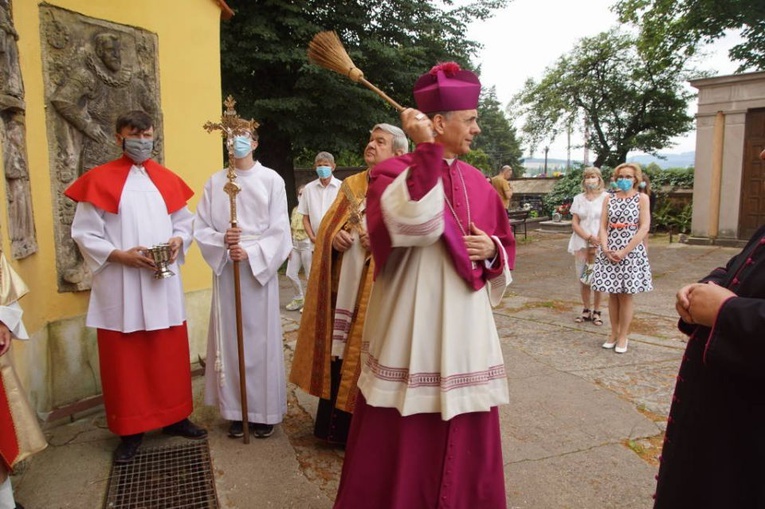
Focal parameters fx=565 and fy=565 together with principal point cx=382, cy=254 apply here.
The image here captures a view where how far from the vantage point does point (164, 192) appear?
3.66 meters

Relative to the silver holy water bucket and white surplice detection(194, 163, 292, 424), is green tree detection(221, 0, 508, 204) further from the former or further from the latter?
the silver holy water bucket

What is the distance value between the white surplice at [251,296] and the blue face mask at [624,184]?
12.1 feet

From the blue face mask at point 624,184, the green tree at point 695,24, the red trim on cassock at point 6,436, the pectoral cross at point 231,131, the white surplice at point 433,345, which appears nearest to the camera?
the white surplice at point 433,345

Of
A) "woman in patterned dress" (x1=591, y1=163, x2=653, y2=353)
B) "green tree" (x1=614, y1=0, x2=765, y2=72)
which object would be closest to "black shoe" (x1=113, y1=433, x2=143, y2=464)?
"woman in patterned dress" (x1=591, y1=163, x2=653, y2=353)

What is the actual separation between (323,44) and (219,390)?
2389 millimetres

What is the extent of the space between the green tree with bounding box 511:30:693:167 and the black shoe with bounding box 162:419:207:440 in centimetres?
2648

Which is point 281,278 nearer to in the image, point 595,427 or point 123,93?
point 123,93

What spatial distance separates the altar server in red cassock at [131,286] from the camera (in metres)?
3.42

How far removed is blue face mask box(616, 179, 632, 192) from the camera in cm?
581

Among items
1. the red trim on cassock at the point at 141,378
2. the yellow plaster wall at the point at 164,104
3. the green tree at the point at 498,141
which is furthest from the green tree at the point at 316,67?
the green tree at the point at 498,141

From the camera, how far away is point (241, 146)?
3.83 m

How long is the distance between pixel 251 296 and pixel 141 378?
0.86 metres

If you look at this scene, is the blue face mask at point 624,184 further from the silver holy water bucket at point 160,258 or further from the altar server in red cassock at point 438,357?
the silver holy water bucket at point 160,258

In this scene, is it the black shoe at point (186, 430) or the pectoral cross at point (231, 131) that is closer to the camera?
the pectoral cross at point (231, 131)
